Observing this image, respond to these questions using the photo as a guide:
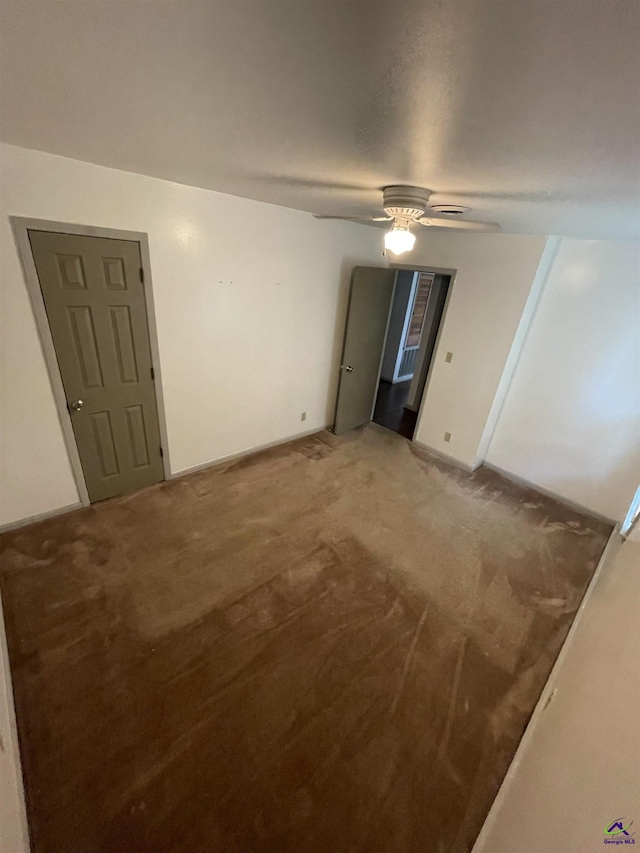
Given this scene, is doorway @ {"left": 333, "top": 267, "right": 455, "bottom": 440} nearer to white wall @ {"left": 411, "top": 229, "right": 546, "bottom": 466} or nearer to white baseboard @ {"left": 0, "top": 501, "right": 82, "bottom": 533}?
white wall @ {"left": 411, "top": 229, "right": 546, "bottom": 466}

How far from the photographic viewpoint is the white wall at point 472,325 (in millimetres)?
3219

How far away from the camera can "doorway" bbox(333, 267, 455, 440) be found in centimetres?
391

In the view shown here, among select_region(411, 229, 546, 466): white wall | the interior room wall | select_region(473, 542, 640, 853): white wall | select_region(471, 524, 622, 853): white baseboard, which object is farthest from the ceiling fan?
the interior room wall

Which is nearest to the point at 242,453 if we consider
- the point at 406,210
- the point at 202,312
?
the point at 202,312

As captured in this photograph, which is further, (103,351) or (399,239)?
(103,351)

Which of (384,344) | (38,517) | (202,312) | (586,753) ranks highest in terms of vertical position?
(202,312)

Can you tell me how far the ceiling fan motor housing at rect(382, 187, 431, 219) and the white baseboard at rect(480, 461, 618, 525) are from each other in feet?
9.88

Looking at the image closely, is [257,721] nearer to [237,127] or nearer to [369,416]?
[237,127]

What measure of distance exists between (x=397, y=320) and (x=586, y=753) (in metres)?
5.84

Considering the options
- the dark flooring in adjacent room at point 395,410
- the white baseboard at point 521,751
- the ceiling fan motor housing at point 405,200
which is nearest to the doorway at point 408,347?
the dark flooring in adjacent room at point 395,410

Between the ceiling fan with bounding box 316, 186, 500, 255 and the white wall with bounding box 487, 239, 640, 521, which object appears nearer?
the ceiling fan with bounding box 316, 186, 500, 255

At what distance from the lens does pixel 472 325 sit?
141 inches

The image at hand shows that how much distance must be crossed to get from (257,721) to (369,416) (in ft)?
11.9

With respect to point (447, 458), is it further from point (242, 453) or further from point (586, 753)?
point (586, 753)
